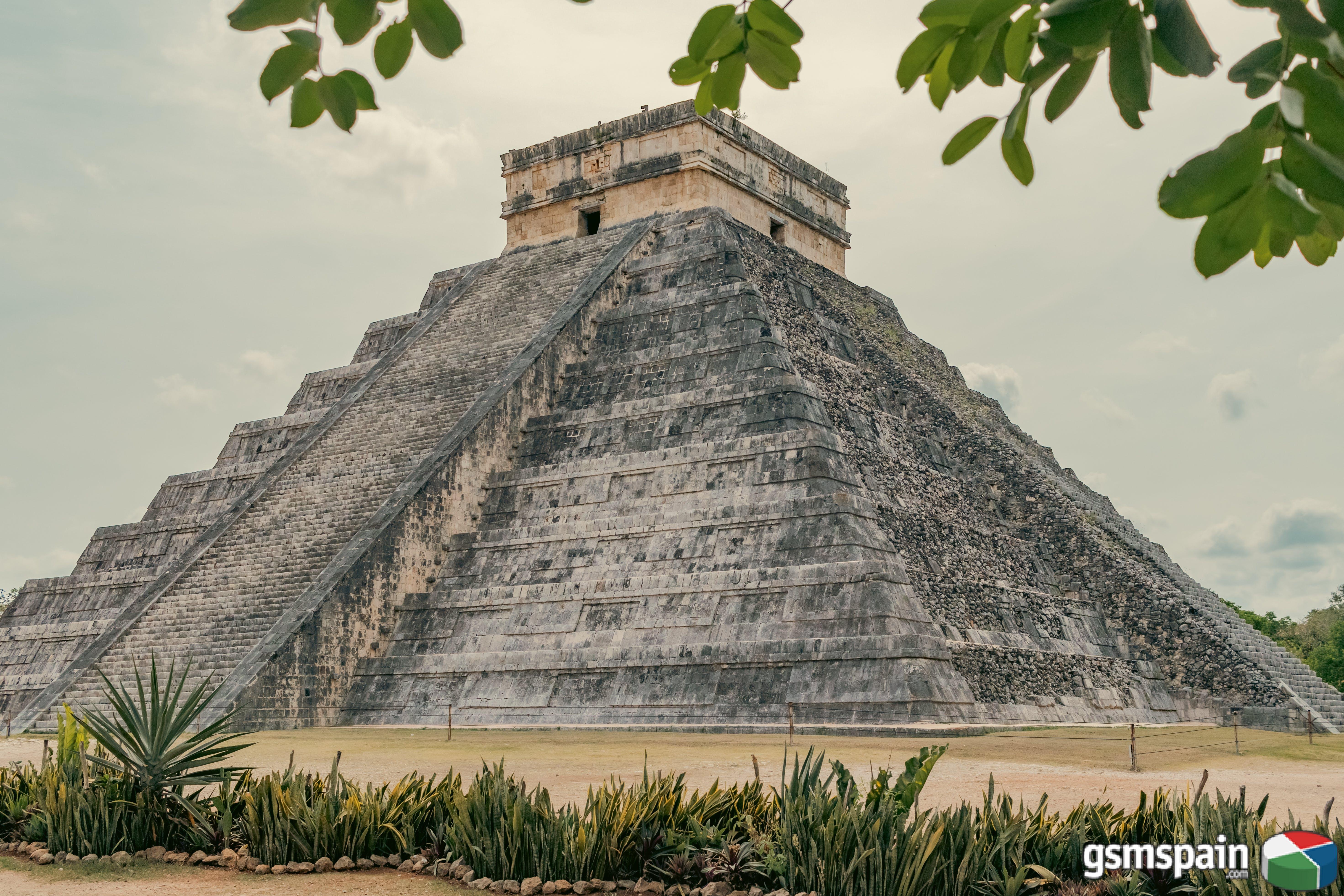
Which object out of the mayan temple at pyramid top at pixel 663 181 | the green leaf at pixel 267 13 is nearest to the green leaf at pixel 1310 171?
the green leaf at pixel 267 13

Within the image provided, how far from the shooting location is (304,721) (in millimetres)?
13906

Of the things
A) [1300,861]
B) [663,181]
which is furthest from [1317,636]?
[1300,861]

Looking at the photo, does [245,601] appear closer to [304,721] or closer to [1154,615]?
[304,721]

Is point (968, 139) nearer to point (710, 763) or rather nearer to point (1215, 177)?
point (1215, 177)

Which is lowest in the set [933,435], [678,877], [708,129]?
[678,877]

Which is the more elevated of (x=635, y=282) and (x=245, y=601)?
(x=635, y=282)

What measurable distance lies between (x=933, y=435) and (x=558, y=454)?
6.26 metres

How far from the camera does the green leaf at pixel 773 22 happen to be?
109 inches

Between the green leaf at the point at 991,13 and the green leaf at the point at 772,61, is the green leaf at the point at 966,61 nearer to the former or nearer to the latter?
the green leaf at the point at 991,13

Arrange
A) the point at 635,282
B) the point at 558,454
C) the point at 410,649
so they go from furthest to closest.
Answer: the point at 635,282 → the point at 558,454 → the point at 410,649

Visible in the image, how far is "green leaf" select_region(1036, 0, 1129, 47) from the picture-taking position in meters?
2.13

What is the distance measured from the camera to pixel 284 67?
268 centimetres

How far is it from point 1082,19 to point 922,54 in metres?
0.42

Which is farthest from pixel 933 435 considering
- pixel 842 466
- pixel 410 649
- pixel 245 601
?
pixel 245 601
